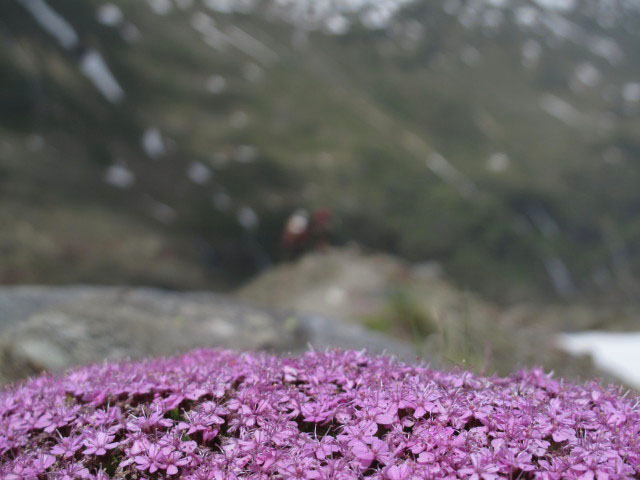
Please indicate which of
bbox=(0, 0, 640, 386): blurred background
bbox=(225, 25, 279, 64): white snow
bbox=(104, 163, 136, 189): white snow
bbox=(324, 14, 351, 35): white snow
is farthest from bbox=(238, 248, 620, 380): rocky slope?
bbox=(324, 14, 351, 35): white snow

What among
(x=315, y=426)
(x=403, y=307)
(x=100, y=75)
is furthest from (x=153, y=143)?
(x=315, y=426)

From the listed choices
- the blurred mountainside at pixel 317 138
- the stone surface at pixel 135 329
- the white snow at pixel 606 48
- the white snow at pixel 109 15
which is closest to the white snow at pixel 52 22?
the blurred mountainside at pixel 317 138

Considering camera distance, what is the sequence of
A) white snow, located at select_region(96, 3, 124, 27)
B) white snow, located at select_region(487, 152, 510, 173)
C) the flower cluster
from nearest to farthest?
the flower cluster < white snow, located at select_region(96, 3, 124, 27) < white snow, located at select_region(487, 152, 510, 173)

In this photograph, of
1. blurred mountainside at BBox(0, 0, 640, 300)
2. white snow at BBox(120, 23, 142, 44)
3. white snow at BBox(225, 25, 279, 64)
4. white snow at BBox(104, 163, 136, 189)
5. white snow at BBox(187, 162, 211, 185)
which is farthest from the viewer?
white snow at BBox(225, 25, 279, 64)

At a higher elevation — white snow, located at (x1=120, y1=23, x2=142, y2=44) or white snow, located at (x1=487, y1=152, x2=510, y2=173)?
white snow, located at (x1=487, y1=152, x2=510, y2=173)

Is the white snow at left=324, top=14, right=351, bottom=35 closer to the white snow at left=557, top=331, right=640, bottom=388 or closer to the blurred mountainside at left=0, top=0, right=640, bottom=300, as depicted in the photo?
the blurred mountainside at left=0, top=0, right=640, bottom=300

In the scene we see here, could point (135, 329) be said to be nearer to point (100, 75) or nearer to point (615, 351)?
point (615, 351)

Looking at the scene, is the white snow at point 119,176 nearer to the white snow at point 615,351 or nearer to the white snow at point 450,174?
the white snow at point 615,351
